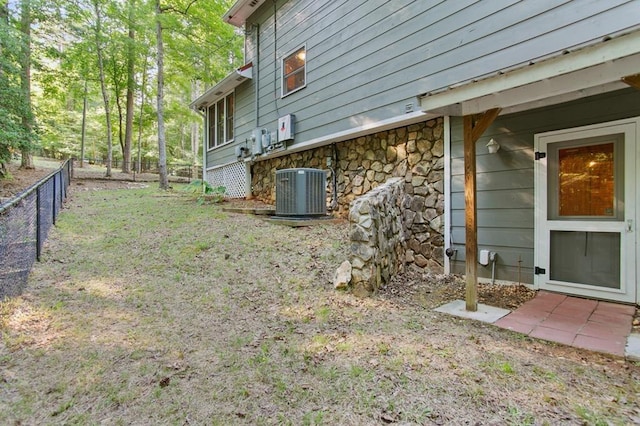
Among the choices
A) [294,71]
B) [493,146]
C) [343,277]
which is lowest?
[343,277]

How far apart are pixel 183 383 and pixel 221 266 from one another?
2.34 m

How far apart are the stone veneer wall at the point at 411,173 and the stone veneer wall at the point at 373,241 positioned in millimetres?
556

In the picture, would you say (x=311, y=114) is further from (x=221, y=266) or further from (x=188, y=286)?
(x=188, y=286)

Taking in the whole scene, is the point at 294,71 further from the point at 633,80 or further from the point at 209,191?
the point at 633,80

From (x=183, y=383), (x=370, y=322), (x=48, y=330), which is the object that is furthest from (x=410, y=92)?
(x=48, y=330)

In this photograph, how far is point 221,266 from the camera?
4438 mm

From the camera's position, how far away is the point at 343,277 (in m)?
3.84

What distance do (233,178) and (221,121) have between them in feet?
6.80

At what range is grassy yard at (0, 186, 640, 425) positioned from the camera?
1908mm

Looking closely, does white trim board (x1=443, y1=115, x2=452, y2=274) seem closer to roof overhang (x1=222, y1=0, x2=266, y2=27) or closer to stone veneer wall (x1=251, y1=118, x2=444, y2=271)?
stone veneer wall (x1=251, y1=118, x2=444, y2=271)

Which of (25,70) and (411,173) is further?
(25,70)

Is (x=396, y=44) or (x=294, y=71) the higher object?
(x=294, y=71)

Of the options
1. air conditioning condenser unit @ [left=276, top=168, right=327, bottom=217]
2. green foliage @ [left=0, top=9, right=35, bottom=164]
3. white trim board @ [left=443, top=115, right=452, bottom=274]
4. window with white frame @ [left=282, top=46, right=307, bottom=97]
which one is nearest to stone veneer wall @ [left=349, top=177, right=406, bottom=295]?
white trim board @ [left=443, top=115, right=452, bottom=274]

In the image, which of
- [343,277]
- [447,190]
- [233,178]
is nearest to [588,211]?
[447,190]
